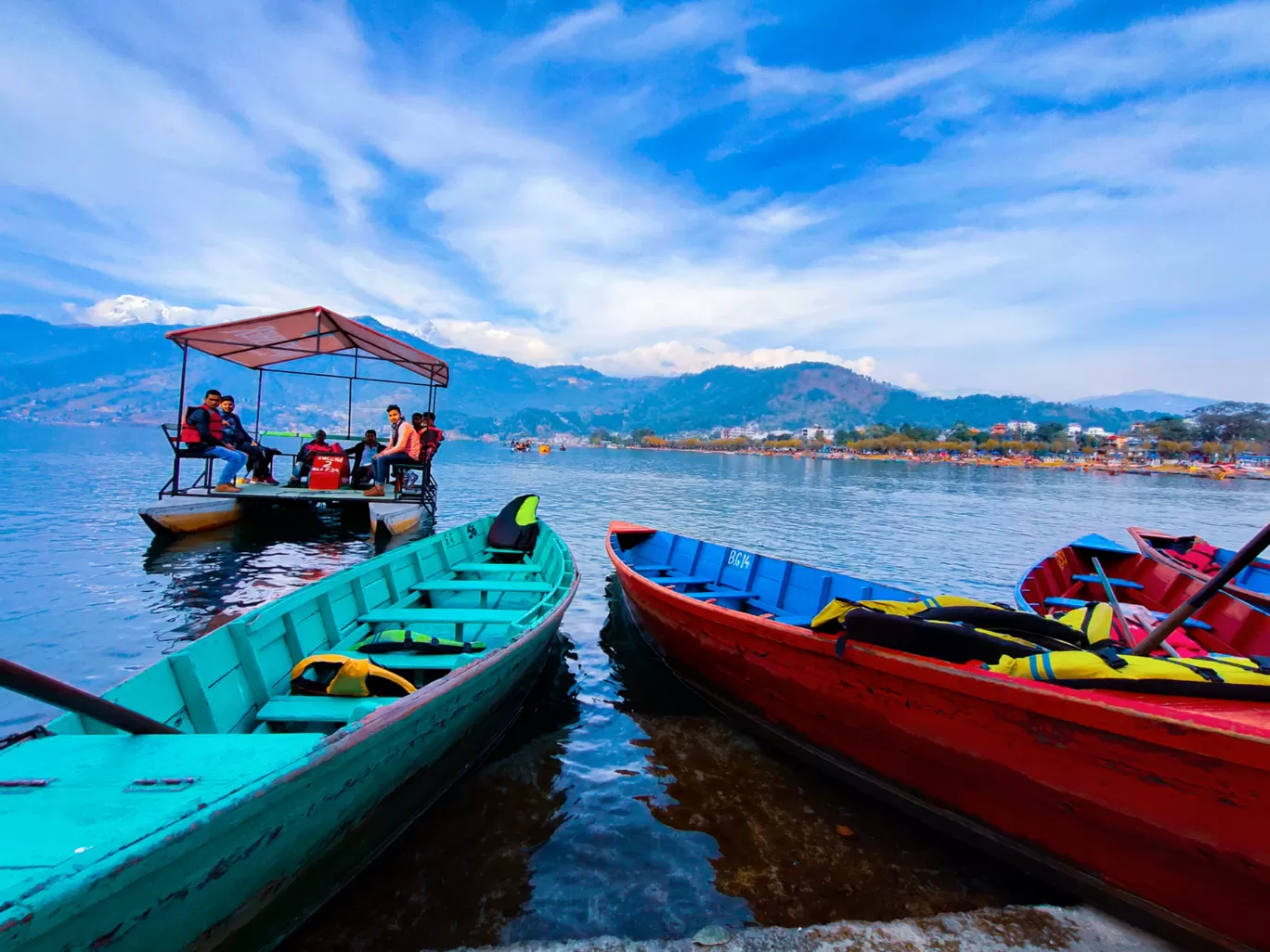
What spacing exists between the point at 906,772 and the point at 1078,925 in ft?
4.14

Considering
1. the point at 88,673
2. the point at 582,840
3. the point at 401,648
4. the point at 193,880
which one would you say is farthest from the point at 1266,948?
the point at 88,673

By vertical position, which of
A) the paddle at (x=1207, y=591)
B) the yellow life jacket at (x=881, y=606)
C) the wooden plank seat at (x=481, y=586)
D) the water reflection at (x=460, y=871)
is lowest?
the water reflection at (x=460, y=871)

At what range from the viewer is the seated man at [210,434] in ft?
45.6

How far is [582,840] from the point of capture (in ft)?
15.3

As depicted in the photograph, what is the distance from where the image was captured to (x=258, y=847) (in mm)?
2705

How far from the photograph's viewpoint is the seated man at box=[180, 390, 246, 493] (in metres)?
13.9

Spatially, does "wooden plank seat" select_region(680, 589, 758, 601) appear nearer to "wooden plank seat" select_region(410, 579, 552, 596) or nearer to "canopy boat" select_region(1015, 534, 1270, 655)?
"wooden plank seat" select_region(410, 579, 552, 596)

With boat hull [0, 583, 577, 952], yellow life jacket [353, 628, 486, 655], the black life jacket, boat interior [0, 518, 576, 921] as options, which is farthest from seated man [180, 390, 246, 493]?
boat hull [0, 583, 577, 952]

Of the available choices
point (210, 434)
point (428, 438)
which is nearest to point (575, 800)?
point (428, 438)

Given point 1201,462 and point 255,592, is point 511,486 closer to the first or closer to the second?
point 255,592

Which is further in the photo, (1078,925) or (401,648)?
(401,648)

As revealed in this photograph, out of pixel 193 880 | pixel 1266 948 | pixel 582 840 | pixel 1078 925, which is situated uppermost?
pixel 193 880

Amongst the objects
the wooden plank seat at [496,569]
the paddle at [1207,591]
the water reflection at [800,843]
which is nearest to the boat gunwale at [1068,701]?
the paddle at [1207,591]

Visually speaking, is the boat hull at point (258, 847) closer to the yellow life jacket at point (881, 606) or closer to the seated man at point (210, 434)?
the yellow life jacket at point (881, 606)
